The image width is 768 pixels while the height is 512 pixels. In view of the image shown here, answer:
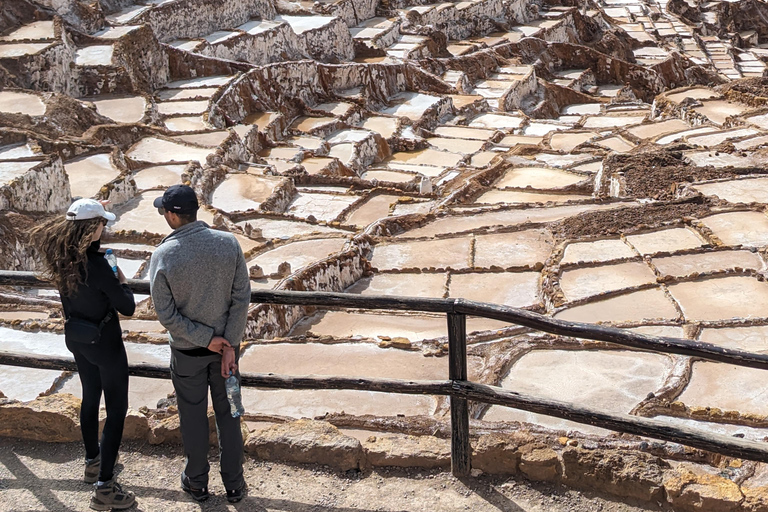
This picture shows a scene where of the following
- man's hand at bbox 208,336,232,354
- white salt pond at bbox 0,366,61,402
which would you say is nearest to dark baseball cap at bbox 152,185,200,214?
man's hand at bbox 208,336,232,354

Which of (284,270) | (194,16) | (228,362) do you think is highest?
(194,16)

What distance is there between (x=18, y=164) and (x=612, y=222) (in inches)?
419

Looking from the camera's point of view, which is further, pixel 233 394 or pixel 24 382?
pixel 24 382

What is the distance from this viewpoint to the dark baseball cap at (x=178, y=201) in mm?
4328

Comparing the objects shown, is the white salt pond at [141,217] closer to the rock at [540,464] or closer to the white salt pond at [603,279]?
the white salt pond at [603,279]

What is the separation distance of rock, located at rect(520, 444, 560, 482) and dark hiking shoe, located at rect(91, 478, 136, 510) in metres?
2.31

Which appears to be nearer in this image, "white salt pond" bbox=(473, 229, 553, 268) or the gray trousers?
the gray trousers

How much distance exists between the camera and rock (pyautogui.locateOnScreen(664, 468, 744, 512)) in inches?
174

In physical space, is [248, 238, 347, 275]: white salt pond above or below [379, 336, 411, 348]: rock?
below

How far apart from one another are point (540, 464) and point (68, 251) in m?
2.92

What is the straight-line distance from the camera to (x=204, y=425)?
469 cm

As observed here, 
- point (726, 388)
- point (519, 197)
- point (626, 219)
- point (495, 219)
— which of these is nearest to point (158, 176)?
point (495, 219)

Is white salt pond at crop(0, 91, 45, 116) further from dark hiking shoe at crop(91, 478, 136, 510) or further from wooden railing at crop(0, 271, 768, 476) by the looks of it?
dark hiking shoe at crop(91, 478, 136, 510)

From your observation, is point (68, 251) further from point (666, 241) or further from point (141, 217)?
point (141, 217)
